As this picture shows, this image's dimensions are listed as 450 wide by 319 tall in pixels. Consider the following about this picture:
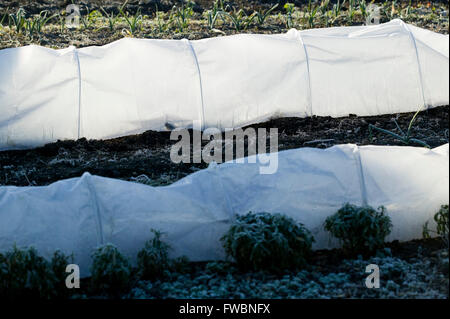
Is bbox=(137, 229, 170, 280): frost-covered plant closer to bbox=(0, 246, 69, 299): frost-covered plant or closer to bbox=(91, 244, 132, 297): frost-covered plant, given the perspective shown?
bbox=(91, 244, 132, 297): frost-covered plant

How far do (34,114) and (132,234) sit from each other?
3.04 meters

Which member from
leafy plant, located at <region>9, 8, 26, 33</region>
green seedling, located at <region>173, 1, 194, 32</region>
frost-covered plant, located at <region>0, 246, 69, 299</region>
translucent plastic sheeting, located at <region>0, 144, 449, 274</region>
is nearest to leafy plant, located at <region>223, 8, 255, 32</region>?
green seedling, located at <region>173, 1, 194, 32</region>

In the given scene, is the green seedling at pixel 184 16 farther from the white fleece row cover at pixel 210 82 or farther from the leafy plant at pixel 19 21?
the white fleece row cover at pixel 210 82

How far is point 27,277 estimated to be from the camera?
13.4 ft

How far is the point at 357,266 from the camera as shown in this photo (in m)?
4.41

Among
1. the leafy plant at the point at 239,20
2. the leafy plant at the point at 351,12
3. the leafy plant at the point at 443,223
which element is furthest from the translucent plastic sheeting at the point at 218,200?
the leafy plant at the point at 351,12

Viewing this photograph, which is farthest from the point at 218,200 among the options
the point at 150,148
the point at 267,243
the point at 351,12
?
the point at 351,12

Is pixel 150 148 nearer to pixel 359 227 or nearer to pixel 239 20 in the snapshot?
pixel 359 227

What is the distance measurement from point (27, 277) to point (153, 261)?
0.76 meters

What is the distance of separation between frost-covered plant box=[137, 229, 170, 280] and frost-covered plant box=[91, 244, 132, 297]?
158mm

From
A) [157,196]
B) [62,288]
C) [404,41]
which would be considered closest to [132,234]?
[157,196]

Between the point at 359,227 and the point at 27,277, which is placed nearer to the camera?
the point at 27,277

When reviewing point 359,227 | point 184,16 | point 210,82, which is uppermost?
point 184,16

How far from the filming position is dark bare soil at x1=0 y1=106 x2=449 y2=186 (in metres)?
6.16
